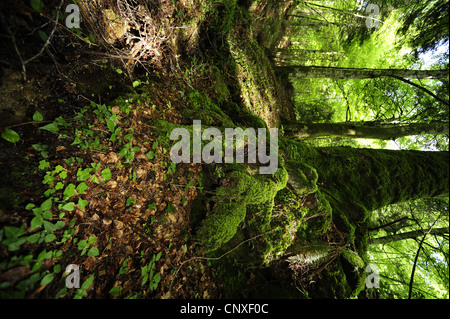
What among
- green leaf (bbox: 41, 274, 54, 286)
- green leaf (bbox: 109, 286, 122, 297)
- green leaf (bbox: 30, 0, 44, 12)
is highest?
green leaf (bbox: 30, 0, 44, 12)

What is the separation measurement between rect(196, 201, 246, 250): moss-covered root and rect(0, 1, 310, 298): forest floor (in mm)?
193

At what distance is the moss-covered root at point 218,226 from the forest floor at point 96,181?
19cm

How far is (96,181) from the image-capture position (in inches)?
80.3

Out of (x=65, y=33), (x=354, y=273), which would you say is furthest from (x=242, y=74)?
(x=354, y=273)

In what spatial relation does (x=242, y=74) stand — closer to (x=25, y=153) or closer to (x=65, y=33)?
(x=65, y=33)

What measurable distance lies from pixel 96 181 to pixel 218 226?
65.0 inches

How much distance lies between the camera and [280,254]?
10.9 ft

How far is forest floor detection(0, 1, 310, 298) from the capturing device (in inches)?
63.2

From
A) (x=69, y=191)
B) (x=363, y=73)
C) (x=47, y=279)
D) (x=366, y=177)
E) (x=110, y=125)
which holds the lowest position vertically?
(x=47, y=279)

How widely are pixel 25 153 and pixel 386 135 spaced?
8.24 meters

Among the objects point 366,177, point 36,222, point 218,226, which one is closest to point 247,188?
point 218,226

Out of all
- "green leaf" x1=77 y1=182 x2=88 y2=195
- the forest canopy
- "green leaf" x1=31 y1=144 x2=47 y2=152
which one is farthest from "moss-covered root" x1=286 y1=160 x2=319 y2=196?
"green leaf" x1=31 y1=144 x2=47 y2=152

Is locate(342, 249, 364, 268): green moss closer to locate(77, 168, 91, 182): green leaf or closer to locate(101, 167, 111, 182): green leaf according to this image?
locate(101, 167, 111, 182): green leaf

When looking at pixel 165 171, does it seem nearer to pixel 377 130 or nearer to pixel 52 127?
pixel 52 127
